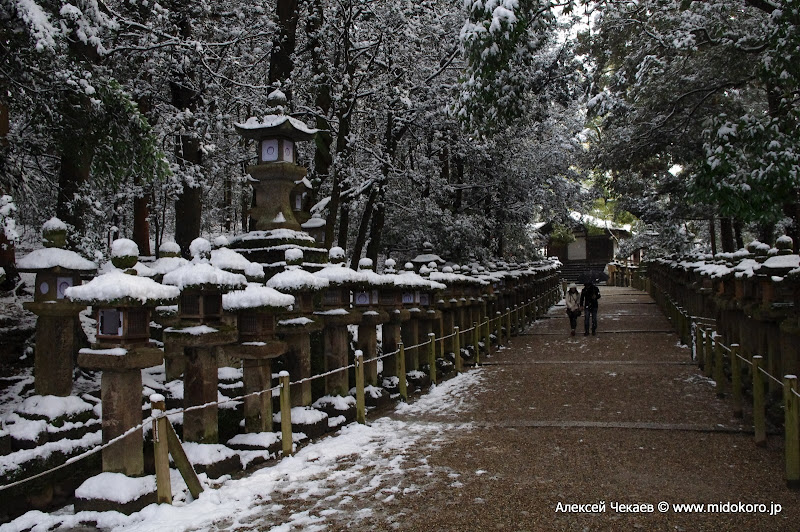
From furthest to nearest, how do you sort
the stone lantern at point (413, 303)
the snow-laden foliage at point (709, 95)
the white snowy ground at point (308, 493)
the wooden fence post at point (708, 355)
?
1. the wooden fence post at point (708, 355)
2. the stone lantern at point (413, 303)
3. the snow-laden foliage at point (709, 95)
4. the white snowy ground at point (308, 493)

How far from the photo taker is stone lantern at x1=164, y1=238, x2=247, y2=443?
6047 mm

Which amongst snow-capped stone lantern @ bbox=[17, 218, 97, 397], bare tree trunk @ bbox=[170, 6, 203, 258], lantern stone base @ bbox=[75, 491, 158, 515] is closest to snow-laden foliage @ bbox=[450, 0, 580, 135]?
bare tree trunk @ bbox=[170, 6, 203, 258]

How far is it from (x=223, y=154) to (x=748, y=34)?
12.0m

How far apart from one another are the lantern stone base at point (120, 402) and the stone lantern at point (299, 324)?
2323 millimetres

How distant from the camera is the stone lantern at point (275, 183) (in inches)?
385

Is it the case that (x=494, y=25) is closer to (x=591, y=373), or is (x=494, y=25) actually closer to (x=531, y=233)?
(x=591, y=373)

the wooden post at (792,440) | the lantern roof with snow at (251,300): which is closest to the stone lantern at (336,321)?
the lantern roof with snow at (251,300)

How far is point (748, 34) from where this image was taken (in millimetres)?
11023

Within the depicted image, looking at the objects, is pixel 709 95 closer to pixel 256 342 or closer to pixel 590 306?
pixel 590 306

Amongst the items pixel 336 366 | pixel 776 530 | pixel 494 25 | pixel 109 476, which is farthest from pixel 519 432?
pixel 494 25

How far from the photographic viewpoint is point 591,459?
6.45m

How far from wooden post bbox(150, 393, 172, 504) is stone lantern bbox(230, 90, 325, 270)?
4698mm

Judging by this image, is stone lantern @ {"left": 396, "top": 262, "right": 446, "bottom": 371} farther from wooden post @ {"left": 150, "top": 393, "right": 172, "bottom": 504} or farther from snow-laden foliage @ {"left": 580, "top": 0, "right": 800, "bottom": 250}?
wooden post @ {"left": 150, "top": 393, "right": 172, "bottom": 504}

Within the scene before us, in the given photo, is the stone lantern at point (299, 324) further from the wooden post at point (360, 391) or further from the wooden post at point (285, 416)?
the wooden post at point (285, 416)
